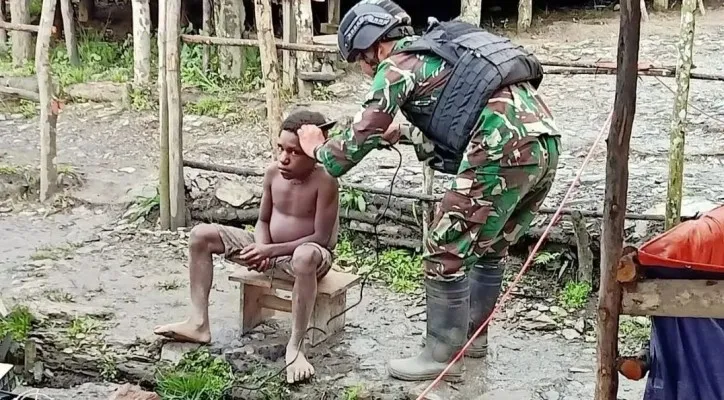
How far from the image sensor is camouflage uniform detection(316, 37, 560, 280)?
156 inches

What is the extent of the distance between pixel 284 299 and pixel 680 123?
225 centimetres

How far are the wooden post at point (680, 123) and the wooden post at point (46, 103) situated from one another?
3996 mm

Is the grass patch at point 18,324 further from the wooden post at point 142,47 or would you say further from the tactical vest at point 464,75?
the wooden post at point 142,47

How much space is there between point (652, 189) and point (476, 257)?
278 cm

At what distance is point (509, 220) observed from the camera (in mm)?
Result: 4316

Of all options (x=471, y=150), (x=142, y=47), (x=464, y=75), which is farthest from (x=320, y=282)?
(x=142, y=47)

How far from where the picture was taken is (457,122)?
3992 mm

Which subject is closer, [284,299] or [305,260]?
[305,260]

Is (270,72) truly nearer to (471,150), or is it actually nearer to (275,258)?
(275,258)

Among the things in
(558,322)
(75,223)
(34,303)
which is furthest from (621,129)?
(75,223)

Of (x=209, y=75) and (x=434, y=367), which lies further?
(x=209, y=75)

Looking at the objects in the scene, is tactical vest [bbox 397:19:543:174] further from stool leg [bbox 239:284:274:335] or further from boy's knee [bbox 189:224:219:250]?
stool leg [bbox 239:284:274:335]

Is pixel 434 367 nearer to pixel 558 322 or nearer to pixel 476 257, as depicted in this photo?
pixel 476 257

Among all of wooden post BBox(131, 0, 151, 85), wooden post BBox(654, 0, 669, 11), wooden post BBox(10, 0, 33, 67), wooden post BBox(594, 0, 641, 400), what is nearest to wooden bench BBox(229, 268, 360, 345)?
wooden post BBox(594, 0, 641, 400)
